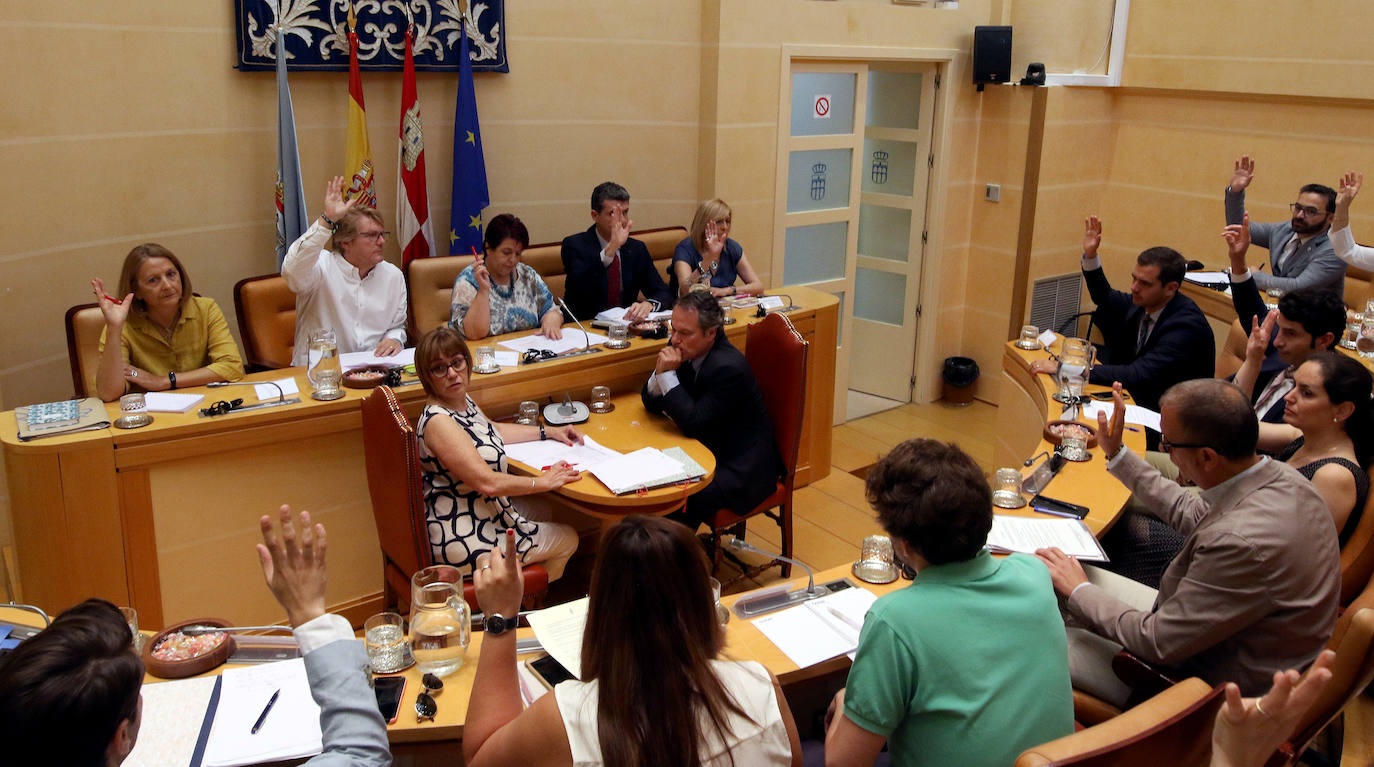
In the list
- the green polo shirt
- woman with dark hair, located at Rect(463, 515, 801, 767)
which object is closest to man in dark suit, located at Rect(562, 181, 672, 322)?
the green polo shirt

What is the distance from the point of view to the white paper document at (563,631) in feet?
7.71

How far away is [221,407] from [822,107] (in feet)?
13.5

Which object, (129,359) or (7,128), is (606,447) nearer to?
(129,359)

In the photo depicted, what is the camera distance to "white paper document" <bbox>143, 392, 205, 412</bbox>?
356 centimetres

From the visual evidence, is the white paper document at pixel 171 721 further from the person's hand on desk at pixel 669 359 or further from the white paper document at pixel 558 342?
the white paper document at pixel 558 342

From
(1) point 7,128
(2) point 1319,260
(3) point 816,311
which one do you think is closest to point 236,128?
(1) point 7,128

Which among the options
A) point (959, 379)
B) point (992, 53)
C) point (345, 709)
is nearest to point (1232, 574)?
point (345, 709)

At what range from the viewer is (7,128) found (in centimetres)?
418

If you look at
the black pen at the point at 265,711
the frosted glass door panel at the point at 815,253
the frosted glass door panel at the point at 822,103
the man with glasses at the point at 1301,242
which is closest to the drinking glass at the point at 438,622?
the black pen at the point at 265,711

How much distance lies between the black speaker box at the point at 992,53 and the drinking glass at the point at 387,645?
5577mm

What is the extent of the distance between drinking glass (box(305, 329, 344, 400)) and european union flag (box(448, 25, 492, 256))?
1.66 metres

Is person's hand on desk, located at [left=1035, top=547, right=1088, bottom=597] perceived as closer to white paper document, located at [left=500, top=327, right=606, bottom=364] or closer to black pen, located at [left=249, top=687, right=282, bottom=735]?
black pen, located at [left=249, top=687, right=282, bottom=735]

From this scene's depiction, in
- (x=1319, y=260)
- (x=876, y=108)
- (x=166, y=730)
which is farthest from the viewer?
(x=876, y=108)

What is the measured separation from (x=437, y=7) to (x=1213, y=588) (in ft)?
14.3
